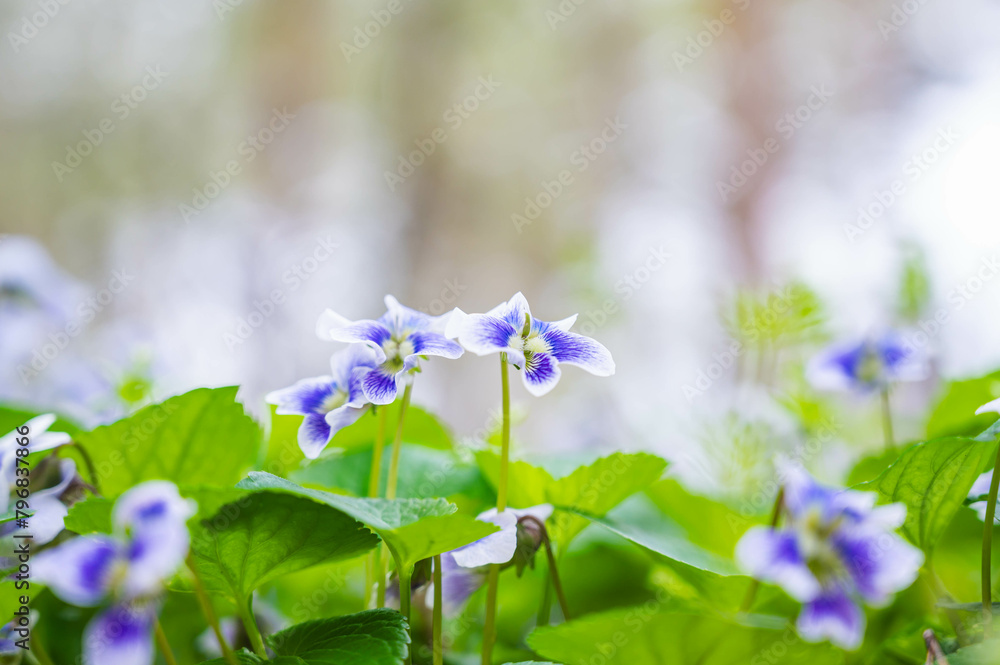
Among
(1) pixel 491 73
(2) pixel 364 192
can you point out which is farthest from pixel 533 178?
(2) pixel 364 192

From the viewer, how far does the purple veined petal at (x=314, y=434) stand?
1.65 ft

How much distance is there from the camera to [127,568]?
33 centimetres

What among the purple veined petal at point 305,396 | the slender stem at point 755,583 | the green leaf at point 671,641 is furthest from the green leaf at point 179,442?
the slender stem at point 755,583

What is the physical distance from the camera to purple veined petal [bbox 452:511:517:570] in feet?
1.47

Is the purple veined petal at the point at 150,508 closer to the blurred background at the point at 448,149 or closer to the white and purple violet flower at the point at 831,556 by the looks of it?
the white and purple violet flower at the point at 831,556

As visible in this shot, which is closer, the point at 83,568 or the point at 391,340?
the point at 83,568

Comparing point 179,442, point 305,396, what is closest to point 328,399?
point 305,396

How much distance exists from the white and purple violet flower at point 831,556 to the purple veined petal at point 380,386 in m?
0.24

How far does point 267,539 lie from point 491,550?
13 centimetres

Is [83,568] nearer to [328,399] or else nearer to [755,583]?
[328,399]

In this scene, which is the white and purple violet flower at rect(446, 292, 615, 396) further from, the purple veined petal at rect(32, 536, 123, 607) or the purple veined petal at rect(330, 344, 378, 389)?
the purple veined petal at rect(32, 536, 123, 607)

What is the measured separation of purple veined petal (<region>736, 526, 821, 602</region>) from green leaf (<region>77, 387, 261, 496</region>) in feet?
1.30

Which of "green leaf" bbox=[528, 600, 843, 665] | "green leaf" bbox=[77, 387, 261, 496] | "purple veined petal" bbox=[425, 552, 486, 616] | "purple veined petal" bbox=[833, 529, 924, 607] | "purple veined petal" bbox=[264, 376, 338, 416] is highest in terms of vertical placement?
"purple veined petal" bbox=[264, 376, 338, 416]

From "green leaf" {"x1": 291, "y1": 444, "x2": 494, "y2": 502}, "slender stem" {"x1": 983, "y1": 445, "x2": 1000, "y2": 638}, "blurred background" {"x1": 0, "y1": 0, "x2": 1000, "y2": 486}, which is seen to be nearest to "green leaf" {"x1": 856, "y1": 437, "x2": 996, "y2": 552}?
"slender stem" {"x1": 983, "y1": 445, "x2": 1000, "y2": 638}
